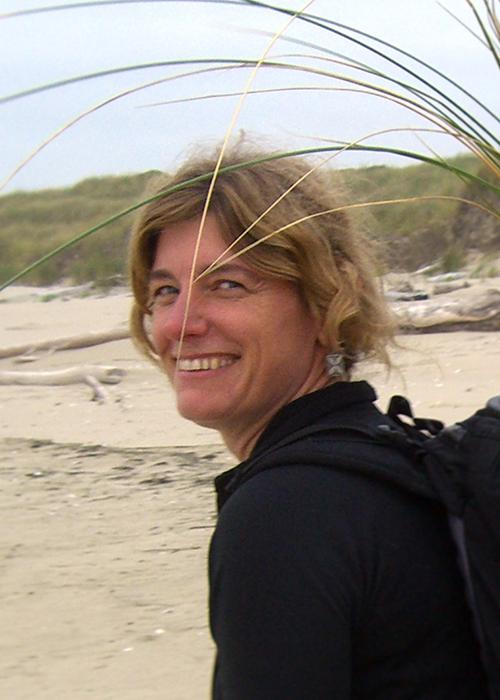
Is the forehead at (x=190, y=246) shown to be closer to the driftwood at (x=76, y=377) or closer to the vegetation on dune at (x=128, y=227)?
the vegetation on dune at (x=128, y=227)

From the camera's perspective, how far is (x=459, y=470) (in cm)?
147

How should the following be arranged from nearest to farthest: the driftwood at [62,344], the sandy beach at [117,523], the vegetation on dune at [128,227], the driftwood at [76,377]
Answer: the sandy beach at [117,523], the driftwood at [76,377], the driftwood at [62,344], the vegetation on dune at [128,227]

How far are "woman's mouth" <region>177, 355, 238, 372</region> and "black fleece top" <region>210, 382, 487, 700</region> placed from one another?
287 millimetres

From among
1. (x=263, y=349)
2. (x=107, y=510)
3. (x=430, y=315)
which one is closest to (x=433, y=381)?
(x=430, y=315)

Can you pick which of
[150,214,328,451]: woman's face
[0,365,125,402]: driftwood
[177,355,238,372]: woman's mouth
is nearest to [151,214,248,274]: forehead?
[150,214,328,451]: woman's face

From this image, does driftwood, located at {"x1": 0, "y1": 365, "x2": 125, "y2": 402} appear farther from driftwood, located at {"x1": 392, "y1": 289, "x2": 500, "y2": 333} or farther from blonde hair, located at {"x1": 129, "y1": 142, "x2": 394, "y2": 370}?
blonde hair, located at {"x1": 129, "y1": 142, "x2": 394, "y2": 370}

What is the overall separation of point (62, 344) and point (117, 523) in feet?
17.7

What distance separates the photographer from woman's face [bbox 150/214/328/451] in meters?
1.78

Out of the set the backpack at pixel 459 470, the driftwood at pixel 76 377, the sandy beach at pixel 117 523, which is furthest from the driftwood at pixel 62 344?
the backpack at pixel 459 470

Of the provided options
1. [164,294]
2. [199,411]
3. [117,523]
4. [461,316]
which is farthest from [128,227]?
[199,411]

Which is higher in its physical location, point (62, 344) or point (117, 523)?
point (62, 344)

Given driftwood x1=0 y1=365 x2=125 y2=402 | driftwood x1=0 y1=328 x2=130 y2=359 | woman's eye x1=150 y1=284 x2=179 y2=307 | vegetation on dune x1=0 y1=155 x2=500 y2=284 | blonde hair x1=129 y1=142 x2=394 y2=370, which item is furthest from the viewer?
vegetation on dune x1=0 y1=155 x2=500 y2=284

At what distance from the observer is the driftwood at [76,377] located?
8.84 metres

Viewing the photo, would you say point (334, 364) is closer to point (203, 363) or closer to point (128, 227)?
point (203, 363)
